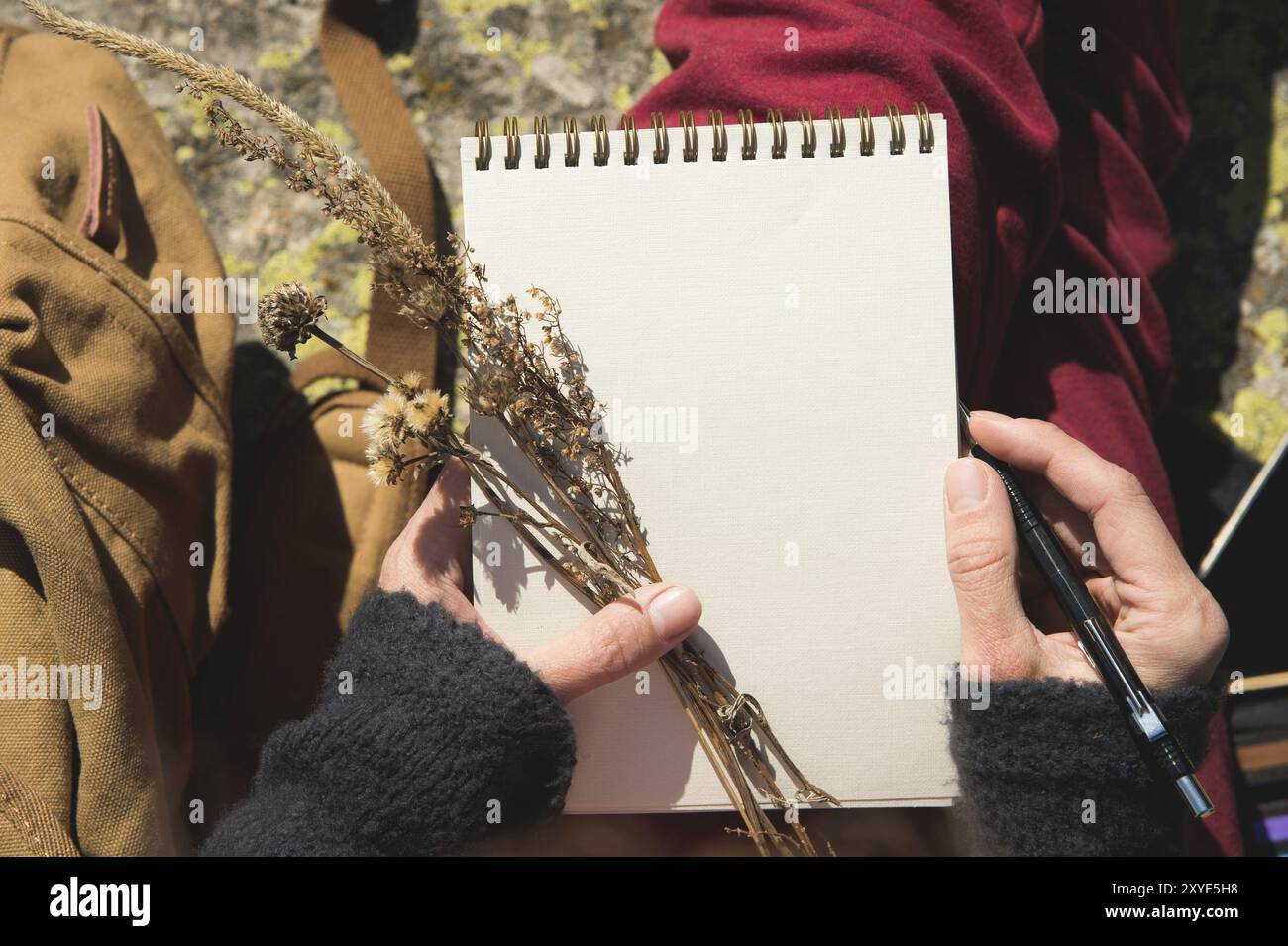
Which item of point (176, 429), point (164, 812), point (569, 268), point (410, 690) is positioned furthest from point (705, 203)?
point (164, 812)

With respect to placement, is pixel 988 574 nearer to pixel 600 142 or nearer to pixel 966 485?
pixel 966 485

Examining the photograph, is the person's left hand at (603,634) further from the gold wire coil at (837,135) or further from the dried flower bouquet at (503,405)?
the gold wire coil at (837,135)

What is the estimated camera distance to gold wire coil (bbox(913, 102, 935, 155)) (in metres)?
0.91

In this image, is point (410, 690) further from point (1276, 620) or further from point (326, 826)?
point (1276, 620)

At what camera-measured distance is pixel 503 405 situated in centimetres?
83

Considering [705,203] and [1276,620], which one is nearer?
[705,203]

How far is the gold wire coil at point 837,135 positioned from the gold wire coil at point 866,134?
0.02m

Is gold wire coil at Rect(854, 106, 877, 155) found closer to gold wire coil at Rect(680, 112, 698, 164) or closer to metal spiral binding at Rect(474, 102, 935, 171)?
metal spiral binding at Rect(474, 102, 935, 171)

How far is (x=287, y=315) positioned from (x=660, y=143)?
0.42 metres

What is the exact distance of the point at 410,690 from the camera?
0.87m

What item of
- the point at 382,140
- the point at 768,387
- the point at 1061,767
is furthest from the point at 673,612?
the point at 382,140

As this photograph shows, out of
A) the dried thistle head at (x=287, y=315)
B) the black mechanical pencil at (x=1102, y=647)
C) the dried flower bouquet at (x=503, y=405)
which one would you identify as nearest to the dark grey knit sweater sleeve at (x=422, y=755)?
the dried flower bouquet at (x=503, y=405)

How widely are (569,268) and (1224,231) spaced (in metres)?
1.11

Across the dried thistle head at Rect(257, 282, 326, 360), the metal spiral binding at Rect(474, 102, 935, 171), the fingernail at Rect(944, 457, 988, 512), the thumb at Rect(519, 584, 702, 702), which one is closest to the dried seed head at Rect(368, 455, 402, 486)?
the dried thistle head at Rect(257, 282, 326, 360)
